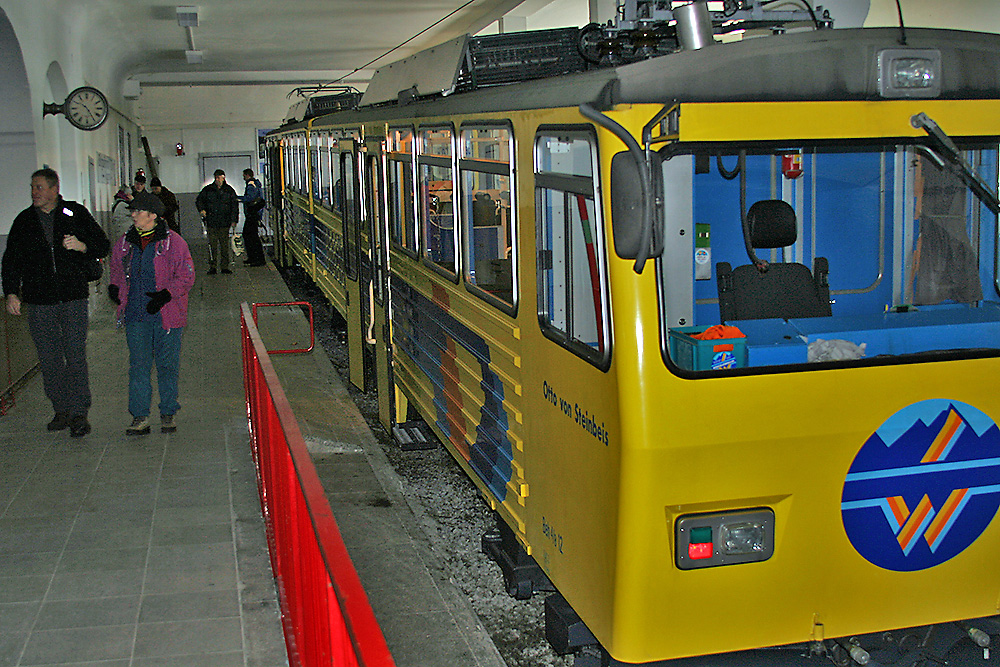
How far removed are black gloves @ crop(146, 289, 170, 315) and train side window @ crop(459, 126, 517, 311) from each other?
271cm

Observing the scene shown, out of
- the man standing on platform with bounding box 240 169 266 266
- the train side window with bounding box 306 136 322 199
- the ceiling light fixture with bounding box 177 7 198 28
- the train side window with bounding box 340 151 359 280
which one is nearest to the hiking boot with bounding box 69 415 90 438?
the train side window with bounding box 340 151 359 280

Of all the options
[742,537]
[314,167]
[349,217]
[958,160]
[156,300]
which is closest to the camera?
[742,537]

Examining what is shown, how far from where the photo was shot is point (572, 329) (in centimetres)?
387

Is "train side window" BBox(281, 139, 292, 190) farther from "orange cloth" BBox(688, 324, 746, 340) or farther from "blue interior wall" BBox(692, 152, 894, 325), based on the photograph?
"orange cloth" BBox(688, 324, 746, 340)

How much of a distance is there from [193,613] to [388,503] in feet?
6.50

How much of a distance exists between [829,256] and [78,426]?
5.67 metres

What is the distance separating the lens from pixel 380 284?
A: 7980mm

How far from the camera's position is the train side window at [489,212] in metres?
4.48

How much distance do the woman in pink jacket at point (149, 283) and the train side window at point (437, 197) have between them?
72.5 inches

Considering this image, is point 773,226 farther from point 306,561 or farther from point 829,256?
point 306,561

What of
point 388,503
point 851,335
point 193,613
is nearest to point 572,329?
point 851,335

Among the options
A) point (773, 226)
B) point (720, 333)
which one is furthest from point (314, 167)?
point (720, 333)

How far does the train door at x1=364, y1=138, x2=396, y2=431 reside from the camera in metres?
7.86

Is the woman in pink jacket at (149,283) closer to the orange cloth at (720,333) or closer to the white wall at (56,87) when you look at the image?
the white wall at (56,87)
